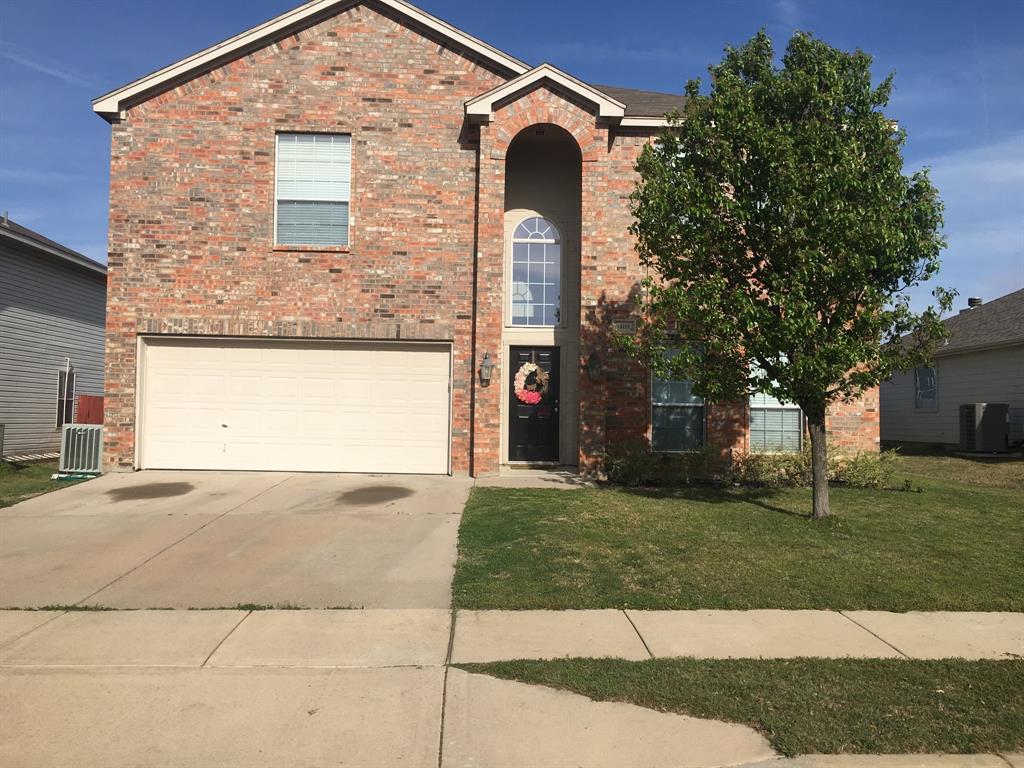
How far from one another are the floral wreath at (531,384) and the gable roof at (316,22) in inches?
178

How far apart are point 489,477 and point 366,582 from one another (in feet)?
18.3

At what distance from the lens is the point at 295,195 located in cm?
1244

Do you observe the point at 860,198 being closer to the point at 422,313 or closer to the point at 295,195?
the point at 422,313

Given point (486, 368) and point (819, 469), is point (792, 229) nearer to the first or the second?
point (819, 469)

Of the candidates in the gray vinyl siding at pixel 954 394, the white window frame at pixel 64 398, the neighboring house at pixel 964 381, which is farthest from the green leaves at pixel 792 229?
the white window frame at pixel 64 398

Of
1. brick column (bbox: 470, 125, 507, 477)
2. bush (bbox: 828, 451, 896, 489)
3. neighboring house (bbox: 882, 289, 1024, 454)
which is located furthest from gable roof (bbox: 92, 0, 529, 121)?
neighboring house (bbox: 882, 289, 1024, 454)

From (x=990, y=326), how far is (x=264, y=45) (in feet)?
68.3

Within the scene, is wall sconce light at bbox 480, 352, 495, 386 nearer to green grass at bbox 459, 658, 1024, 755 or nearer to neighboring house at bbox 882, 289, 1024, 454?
green grass at bbox 459, 658, 1024, 755

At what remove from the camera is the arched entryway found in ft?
43.2

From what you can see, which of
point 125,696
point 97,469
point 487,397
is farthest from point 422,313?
point 125,696

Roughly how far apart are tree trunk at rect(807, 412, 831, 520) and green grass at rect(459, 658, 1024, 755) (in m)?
4.35

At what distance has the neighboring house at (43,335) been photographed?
15.0 m

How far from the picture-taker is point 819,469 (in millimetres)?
9047

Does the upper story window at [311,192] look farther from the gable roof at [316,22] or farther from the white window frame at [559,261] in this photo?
the white window frame at [559,261]
